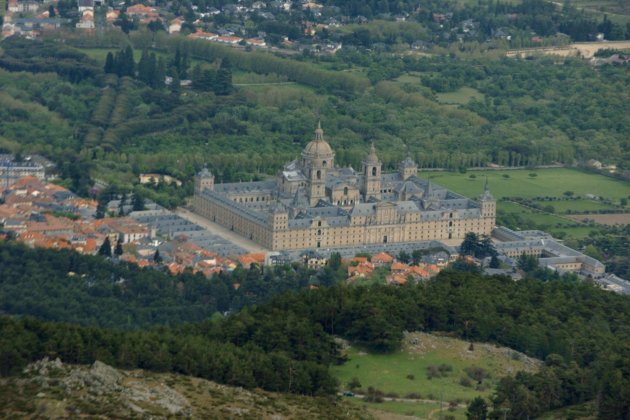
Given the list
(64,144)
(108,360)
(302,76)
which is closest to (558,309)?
(108,360)

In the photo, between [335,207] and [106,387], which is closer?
[106,387]

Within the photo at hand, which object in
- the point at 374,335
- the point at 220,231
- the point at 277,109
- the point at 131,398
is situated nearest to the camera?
the point at 131,398

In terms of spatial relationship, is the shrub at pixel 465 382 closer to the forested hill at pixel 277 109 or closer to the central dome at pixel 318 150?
the central dome at pixel 318 150

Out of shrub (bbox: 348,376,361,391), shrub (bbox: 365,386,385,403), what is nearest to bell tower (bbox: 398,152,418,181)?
shrub (bbox: 348,376,361,391)

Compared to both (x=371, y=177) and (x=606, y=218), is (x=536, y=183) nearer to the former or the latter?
(x=606, y=218)

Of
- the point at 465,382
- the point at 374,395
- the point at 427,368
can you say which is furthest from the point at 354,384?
the point at 465,382

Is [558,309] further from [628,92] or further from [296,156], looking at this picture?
[628,92]
